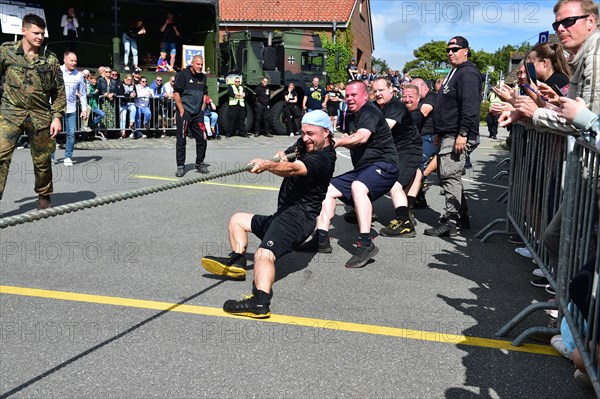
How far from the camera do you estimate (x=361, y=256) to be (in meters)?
5.29

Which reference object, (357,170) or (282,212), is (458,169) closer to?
(357,170)

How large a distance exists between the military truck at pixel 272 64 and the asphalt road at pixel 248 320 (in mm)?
12386

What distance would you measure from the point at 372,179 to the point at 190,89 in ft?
15.2

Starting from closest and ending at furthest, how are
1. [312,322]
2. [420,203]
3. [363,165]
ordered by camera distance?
[312,322] → [363,165] → [420,203]

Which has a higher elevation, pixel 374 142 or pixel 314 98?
pixel 314 98

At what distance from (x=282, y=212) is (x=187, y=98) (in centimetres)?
539

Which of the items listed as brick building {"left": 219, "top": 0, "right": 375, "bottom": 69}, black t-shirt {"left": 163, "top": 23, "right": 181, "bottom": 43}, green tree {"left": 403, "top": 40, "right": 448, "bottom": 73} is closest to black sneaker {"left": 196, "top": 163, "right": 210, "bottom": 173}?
black t-shirt {"left": 163, "top": 23, "right": 181, "bottom": 43}

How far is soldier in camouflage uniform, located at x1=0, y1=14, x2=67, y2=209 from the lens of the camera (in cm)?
630

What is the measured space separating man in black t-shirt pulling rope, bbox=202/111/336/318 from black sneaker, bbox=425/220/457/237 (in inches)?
83.6

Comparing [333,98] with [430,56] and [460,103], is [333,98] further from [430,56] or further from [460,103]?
[430,56]

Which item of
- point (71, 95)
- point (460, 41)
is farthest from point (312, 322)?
point (71, 95)

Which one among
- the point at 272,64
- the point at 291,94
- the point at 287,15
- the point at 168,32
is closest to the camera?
the point at 168,32

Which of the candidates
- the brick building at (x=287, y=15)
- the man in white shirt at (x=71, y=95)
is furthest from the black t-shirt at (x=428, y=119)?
the brick building at (x=287, y=15)

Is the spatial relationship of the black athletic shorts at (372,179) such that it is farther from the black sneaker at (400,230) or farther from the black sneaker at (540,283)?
the black sneaker at (540,283)
